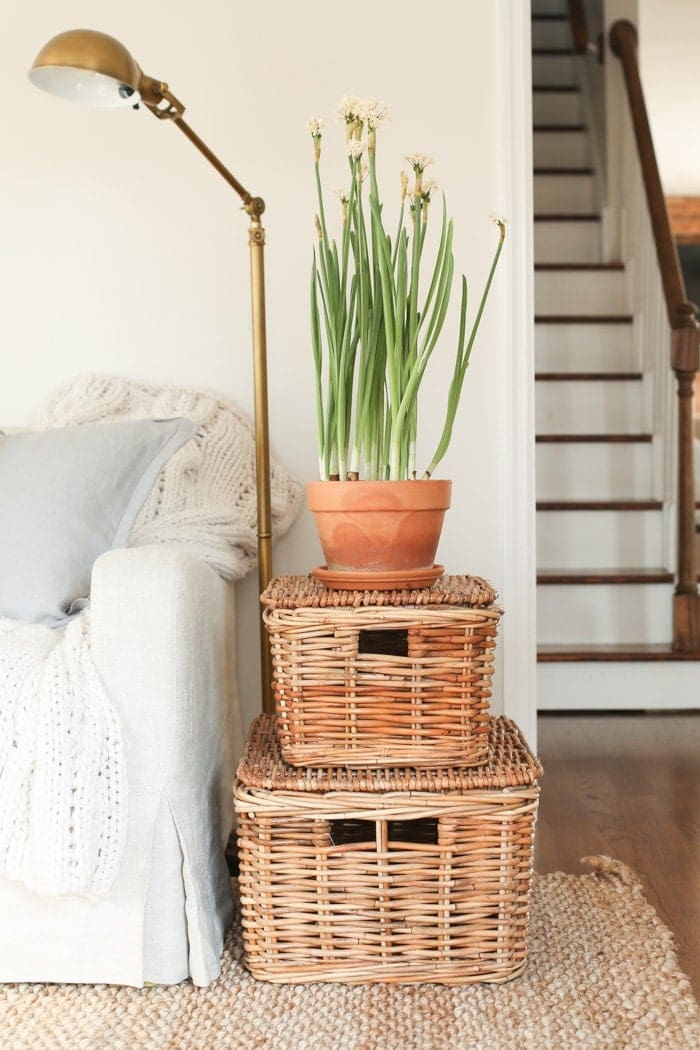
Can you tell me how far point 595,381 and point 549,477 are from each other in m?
0.48

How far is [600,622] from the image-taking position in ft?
10.7

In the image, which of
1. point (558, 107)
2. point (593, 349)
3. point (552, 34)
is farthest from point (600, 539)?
point (552, 34)

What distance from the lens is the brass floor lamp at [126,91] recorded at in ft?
4.83

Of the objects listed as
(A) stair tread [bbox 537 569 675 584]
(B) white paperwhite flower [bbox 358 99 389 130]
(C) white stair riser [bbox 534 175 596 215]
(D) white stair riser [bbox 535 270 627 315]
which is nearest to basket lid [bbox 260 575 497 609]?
(B) white paperwhite flower [bbox 358 99 389 130]

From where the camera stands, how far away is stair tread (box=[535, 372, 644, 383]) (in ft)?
12.5

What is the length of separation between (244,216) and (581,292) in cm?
233

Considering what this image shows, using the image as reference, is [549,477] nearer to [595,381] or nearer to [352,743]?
[595,381]

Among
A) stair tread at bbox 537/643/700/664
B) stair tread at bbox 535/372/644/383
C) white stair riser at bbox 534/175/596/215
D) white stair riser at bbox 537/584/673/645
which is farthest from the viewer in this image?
white stair riser at bbox 534/175/596/215

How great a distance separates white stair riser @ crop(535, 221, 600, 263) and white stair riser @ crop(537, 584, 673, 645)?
5.94ft

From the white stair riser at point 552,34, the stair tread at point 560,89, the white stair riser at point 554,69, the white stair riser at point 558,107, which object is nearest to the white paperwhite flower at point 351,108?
the white stair riser at point 558,107

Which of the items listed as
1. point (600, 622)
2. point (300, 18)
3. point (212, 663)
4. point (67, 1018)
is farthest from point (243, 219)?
point (600, 622)

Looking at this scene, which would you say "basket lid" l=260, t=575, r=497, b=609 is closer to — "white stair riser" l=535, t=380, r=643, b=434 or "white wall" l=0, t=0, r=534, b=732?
"white wall" l=0, t=0, r=534, b=732

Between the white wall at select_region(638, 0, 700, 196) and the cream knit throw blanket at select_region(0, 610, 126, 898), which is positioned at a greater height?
the white wall at select_region(638, 0, 700, 196)

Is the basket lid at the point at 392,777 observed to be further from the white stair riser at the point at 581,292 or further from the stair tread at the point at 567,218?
the stair tread at the point at 567,218
